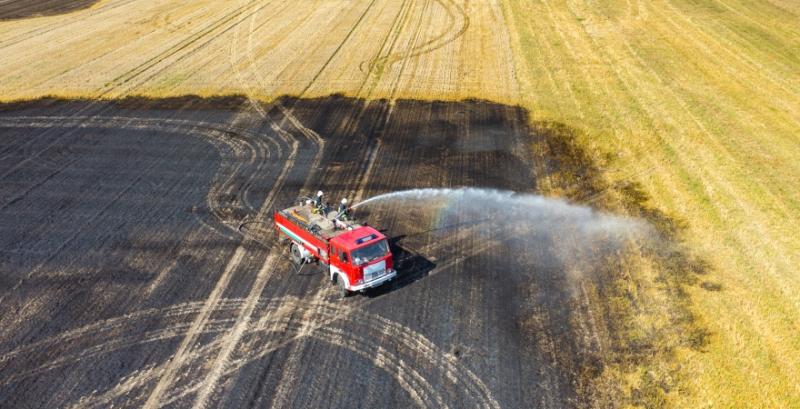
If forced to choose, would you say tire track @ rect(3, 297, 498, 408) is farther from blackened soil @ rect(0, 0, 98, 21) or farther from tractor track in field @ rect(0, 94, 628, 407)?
blackened soil @ rect(0, 0, 98, 21)

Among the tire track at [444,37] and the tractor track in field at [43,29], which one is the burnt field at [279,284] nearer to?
the tire track at [444,37]

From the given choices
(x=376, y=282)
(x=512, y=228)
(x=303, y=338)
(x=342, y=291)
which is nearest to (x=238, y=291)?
(x=303, y=338)

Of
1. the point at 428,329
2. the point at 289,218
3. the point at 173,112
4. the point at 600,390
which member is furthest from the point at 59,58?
the point at 600,390

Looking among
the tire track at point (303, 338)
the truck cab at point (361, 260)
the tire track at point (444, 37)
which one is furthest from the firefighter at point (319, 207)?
the tire track at point (444, 37)

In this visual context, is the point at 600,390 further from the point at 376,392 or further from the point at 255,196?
the point at 255,196

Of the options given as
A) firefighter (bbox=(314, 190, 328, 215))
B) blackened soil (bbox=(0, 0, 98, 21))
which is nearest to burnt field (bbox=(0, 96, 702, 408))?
firefighter (bbox=(314, 190, 328, 215))

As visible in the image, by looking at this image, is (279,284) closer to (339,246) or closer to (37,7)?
(339,246)
